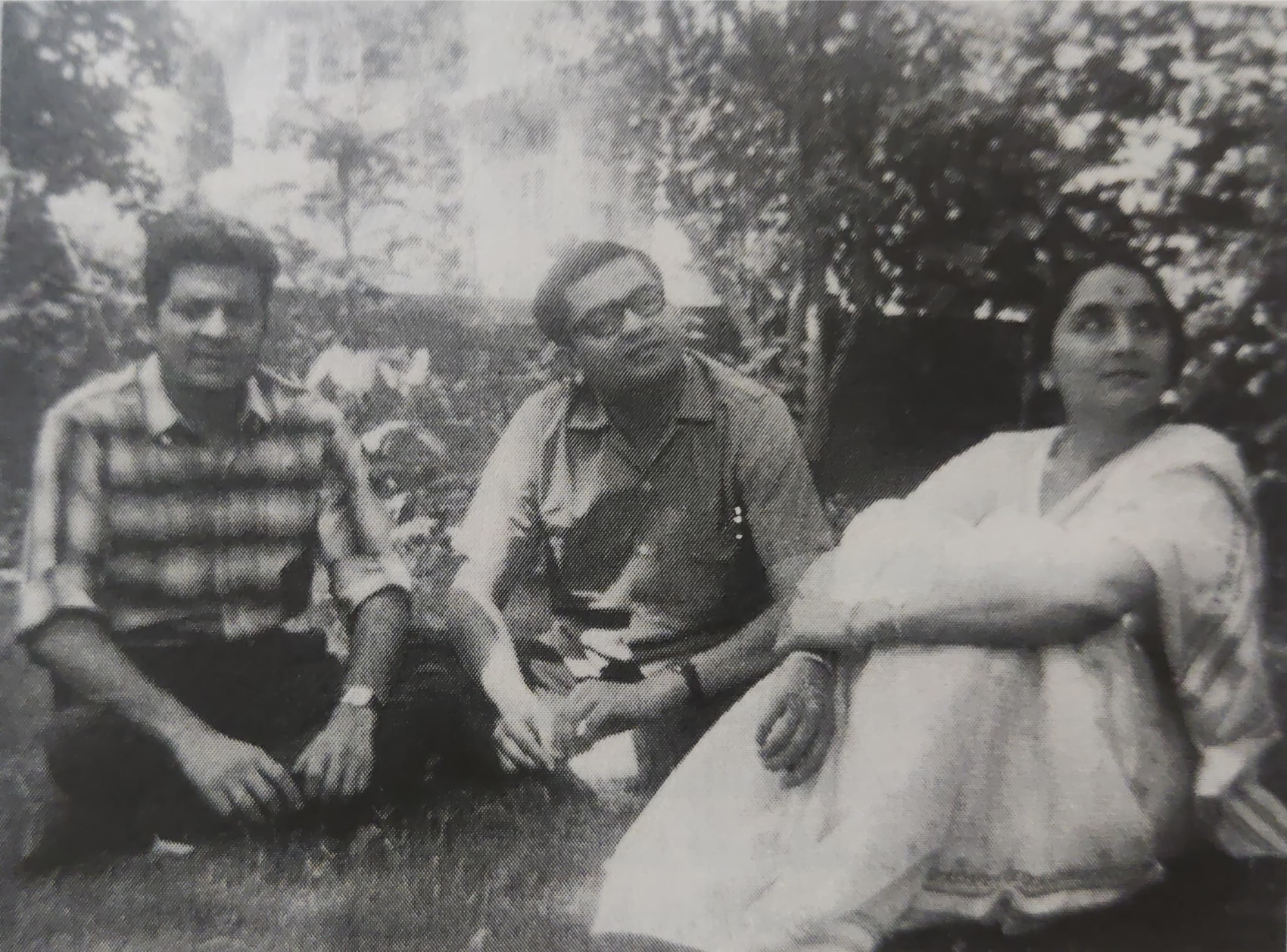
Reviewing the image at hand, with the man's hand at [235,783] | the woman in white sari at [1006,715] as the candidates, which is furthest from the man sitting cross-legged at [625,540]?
the man's hand at [235,783]

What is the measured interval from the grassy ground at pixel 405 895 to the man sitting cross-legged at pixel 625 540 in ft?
0.49

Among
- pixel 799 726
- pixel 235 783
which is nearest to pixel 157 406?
pixel 235 783

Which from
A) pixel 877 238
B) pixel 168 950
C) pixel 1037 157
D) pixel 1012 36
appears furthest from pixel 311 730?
pixel 1012 36

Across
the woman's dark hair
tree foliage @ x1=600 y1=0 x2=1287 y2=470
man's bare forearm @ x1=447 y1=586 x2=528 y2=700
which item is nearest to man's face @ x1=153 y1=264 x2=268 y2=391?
man's bare forearm @ x1=447 y1=586 x2=528 y2=700

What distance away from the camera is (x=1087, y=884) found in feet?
6.34

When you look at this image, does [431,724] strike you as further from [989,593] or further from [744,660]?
[989,593]

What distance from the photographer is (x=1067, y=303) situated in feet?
6.72

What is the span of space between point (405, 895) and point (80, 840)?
70cm

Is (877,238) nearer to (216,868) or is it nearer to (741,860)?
(741,860)

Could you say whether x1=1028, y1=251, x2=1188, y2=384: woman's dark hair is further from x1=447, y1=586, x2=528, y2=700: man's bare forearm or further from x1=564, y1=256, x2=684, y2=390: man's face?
Answer: x1=447, y1=586, x2=528, y2=700: man's bare forearm

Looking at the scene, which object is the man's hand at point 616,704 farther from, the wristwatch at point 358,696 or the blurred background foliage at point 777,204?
the blurred background foliage at point 777,204

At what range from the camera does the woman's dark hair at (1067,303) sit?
2.05 meters

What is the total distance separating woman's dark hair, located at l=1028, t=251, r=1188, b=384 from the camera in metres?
2.05

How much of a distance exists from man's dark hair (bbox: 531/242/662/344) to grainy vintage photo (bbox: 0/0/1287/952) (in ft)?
0.05
